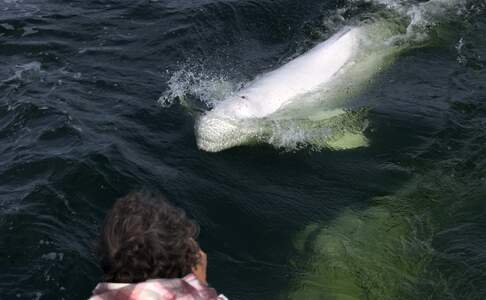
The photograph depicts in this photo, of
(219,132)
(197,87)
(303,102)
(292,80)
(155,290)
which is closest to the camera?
(155,290)

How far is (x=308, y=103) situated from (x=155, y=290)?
5.87m

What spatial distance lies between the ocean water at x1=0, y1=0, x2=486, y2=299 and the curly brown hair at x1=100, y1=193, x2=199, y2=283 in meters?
2.57

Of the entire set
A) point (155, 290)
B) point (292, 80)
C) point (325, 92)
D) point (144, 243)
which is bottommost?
point (325, 92)

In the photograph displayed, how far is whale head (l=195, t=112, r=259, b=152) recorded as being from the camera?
25.3 feet

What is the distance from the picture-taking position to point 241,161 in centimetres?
774

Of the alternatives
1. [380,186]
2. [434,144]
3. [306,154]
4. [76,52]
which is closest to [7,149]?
[76,52]

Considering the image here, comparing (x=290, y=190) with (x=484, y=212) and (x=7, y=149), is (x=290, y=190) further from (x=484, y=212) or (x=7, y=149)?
(x=7, y=149)

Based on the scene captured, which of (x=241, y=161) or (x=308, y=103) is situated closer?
(x=241, y=161)

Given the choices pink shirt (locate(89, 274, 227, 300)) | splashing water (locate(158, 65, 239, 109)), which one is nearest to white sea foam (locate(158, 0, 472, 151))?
splashing water (locate(158, 65, 239, 109))

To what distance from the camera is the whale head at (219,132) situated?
7.71 meters

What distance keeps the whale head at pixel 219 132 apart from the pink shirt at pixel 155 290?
15.1 feet

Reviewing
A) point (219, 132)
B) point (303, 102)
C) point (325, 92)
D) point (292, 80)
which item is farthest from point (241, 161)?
point (325, 92)

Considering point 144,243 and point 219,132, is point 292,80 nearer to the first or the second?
point 219,132

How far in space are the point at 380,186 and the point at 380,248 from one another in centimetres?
113
